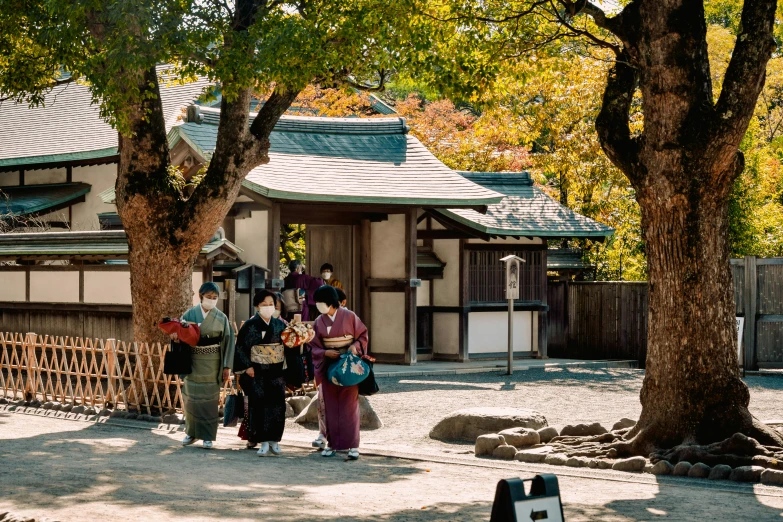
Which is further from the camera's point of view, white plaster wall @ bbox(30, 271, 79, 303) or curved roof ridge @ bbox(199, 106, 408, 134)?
curved roof ridge @ bbox(199, 106, 408, 134)

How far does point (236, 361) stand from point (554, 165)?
57.9 feet

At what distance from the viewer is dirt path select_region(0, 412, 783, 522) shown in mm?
7422

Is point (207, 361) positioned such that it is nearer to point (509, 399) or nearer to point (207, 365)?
point (207, 365)

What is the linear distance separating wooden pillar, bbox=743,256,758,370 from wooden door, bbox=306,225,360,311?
23.6 ft

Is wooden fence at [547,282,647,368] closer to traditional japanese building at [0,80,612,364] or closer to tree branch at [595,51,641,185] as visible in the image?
traditional japanese building at [0,80,612,364]

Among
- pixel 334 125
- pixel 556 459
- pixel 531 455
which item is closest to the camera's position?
pixel 556 459

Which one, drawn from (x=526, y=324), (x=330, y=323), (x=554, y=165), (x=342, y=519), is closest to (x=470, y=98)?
(x=330, y=323)

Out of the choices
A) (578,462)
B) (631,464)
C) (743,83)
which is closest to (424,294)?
(578,462)

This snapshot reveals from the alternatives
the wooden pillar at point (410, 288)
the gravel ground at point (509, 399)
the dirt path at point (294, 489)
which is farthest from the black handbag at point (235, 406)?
the wooden pillar at point (410, 288)

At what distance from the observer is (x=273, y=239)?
62.2 ft

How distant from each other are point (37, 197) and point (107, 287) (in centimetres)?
696

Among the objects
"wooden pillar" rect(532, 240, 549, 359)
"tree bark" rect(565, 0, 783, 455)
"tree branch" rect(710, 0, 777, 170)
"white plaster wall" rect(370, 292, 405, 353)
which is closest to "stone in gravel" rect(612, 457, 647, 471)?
"tree bark" rect(565, 0, 783, 455)

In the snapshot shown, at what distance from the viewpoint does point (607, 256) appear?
2775 centimetres

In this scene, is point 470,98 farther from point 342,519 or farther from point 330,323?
point 342,519
